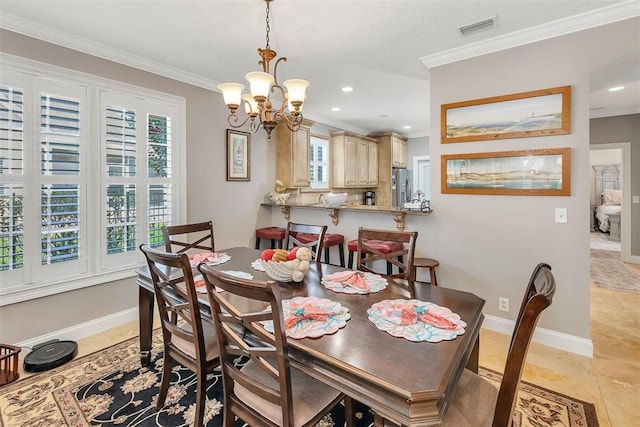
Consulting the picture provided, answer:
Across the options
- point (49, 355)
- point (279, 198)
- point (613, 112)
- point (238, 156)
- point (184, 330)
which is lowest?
point (49, 355)

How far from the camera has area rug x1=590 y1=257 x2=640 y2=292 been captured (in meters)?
4.13

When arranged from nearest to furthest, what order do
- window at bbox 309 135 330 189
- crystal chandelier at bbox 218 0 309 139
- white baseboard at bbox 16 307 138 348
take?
crystal chandelier at bbox 218 0 309 139 < white baseboard at bbox 16 307 138 348 < window at bbox 309 135 330 189

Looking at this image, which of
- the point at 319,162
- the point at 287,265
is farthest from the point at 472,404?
the point at 319,162

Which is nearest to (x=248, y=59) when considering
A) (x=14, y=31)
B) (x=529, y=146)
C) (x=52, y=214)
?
(x=14, y=31)

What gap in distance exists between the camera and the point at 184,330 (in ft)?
5.52

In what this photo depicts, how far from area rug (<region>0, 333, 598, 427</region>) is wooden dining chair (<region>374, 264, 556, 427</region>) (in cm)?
73

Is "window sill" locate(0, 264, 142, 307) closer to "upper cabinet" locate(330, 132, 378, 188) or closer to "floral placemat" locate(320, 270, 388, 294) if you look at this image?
"floral placemat" locate(320, 270, 388, 294)

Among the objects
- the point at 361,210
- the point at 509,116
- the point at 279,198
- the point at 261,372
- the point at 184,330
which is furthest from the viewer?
the point at 279,198

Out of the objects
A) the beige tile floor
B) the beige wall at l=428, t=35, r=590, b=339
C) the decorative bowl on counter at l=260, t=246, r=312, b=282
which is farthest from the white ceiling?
the beige tile floor

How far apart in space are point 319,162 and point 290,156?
1.18 meters

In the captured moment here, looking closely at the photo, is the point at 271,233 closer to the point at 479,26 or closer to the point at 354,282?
the point at 354,282

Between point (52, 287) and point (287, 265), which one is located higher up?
point (287, 265)

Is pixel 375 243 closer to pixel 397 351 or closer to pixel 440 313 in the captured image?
pixel 440 313

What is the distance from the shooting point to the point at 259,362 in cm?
119
